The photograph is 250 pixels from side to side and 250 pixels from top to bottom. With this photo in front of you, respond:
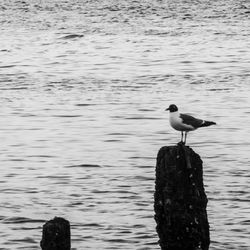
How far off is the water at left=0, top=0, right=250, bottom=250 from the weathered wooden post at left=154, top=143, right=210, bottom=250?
5.26 metres

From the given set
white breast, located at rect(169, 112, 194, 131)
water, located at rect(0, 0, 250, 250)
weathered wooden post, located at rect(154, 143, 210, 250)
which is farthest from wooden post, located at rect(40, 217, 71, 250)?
water, located at rect(0, 0, 250, 250)

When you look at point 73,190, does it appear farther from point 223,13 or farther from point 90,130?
point 223,13

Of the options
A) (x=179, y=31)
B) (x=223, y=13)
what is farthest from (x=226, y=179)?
(x=223, y=13)

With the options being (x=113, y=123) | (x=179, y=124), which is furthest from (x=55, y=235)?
(x=113, y=123)

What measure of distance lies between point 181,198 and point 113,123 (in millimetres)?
22518

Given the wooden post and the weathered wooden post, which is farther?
the weathered wooden post

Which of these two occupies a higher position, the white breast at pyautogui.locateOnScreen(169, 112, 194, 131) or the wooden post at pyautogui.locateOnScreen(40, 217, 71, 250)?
the wooden post at pyautogui.locateOnScreen(40, 217, 71, 250)

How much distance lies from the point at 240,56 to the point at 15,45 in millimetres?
15551

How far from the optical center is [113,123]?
39.8 m

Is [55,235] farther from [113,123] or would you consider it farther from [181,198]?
[113,123]

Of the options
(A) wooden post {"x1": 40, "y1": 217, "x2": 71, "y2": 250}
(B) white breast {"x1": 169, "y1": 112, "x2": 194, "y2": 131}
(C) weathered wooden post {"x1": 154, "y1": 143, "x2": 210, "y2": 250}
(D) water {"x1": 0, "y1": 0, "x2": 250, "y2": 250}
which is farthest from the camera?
(D) water {"x1": 0, "y1": 0, "x2": 250, "y2": 250}

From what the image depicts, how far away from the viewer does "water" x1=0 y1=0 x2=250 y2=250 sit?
25453 mm

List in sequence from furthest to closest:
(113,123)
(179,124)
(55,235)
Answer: (113,123), (179,124), (55,235)

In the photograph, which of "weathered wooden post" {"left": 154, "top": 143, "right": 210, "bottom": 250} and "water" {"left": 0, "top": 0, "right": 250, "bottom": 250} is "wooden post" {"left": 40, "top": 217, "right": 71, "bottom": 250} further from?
"water" {"left": 0, "top": 0, "right": 250, "bottom": 250}
